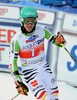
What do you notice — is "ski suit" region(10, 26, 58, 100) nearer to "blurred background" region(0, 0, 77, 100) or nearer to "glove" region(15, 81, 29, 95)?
"glove" region(15, 81, 29, 95)

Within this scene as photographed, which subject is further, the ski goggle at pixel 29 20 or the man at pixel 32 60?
the man at pixel 32 60

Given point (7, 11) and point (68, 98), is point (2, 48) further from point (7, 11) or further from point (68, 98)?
point (68, 98)

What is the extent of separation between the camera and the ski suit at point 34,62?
13.1 ft

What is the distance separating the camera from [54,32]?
563 cm

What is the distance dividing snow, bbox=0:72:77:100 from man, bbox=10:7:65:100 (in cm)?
115

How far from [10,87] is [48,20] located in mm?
1232

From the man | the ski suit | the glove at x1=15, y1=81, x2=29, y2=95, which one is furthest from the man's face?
the glove at x1=15, y1=81, x2=29, y2=95

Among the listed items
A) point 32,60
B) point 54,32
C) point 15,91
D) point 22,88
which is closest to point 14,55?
point 32,60

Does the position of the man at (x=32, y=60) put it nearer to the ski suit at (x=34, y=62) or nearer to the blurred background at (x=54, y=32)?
the ski suit at (x=34, y=62)

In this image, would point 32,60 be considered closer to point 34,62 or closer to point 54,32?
point 34,62

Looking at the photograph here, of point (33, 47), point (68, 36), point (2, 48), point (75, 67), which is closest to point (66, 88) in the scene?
point (75, 67)

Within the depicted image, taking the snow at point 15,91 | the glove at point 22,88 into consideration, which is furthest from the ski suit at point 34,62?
the snow at point 15,91

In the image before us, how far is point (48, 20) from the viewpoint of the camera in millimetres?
5605

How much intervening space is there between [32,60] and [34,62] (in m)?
0.03
